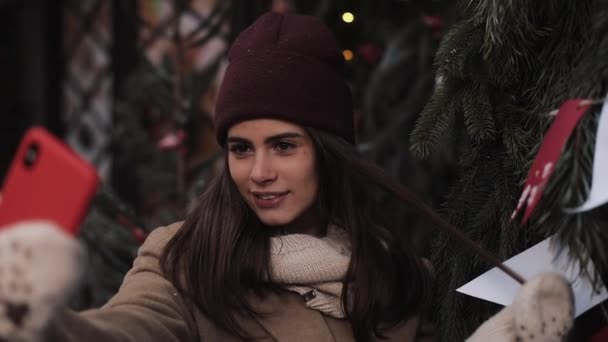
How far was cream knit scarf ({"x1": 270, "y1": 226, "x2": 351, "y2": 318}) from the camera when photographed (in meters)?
2.38

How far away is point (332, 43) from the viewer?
2.50m

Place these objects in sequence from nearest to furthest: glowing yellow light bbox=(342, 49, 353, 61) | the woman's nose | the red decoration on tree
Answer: the red decoration on tree
the woman's nose
glowing yellow light bbox=(342, 49, 353, 61)

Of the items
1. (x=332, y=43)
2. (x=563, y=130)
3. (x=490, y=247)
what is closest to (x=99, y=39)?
(x=332, y=43)

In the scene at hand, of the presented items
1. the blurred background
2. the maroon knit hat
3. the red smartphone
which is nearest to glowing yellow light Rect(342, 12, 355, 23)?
the blurred background

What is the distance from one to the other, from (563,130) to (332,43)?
81cm

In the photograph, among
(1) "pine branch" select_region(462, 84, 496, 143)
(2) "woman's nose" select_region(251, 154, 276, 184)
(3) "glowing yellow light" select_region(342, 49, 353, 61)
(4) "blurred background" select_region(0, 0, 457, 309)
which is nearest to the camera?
(1) "pine branch" select_region(462, 84, 496, 143)

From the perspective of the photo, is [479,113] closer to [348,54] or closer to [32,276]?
[32,276]

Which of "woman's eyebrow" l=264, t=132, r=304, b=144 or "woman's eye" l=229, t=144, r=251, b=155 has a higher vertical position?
"woman's eyebrow" l=264, t=132, r=304, b=144

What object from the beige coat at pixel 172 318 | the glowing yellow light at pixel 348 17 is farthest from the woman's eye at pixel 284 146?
the glowing yellow light at pixel 348 17

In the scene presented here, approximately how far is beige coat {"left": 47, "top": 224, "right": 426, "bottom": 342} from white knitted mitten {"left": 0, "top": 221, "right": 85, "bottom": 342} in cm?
33

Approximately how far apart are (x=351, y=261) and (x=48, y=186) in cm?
102

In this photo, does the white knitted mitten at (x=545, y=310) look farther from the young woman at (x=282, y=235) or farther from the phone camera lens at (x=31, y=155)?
the phone camera lens at (x=31, y=155)

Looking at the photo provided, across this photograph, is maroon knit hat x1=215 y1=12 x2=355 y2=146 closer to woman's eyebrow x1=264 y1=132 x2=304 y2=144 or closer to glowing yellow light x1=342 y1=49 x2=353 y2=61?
woman's eyebrow x1=264 y1=132 x2=304 y2=144

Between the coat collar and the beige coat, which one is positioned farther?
the coat collar
